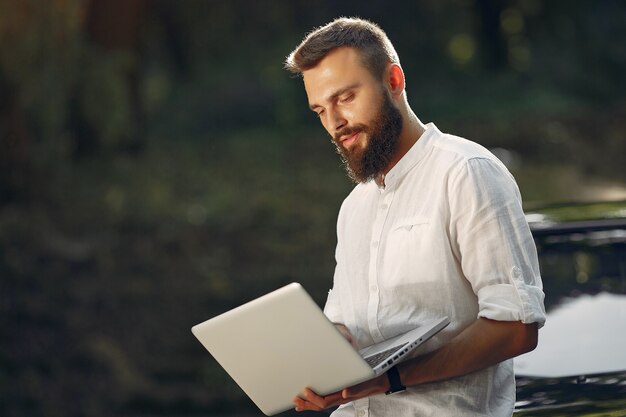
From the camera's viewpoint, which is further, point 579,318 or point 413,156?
point 579,318

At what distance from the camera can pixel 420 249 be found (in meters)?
2.27

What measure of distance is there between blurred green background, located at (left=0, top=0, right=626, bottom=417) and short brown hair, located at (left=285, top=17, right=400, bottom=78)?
324 centimetres

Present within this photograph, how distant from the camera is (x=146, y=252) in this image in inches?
356

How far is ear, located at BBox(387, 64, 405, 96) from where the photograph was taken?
93.3 inches

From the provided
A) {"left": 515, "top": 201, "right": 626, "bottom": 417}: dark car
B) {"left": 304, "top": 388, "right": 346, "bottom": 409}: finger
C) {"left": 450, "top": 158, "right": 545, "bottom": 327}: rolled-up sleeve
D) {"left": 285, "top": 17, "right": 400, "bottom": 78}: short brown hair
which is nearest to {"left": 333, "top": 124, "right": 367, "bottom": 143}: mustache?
{"left": 285, "top": 17, "right": 400, "bottom": 78}: short brown hair

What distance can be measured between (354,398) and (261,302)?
0.29m

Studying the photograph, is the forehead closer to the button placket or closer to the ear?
the ear

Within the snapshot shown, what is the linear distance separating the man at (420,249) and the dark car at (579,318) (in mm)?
624

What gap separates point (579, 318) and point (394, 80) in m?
1.27

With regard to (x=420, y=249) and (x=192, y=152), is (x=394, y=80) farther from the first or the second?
(x=192, y=152)

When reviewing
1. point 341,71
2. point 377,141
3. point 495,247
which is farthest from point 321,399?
point 341,71

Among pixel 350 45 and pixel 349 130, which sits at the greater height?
pixel 350 45

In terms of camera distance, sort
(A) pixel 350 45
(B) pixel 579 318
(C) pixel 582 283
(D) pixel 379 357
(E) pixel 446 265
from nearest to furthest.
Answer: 1. (D) pixel 379 357
2. (E) pixel 446 265
3. (A) pixel 350 45
4. (B) pixel 579 318
5. (C) pixel 582 283

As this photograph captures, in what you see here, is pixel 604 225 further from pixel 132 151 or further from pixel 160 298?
pixel 132 151
